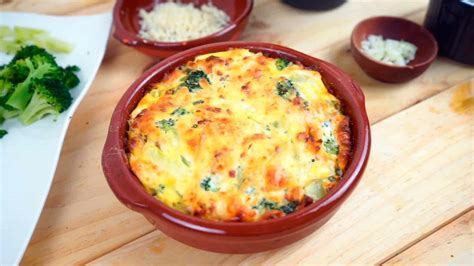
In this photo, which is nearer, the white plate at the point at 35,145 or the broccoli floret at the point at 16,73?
the white plate at the point at 35,145

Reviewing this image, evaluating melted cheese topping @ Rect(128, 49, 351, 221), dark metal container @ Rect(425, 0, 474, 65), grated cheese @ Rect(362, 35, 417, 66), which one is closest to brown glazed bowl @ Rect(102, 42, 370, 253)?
melted cheese topping @ Rect(128, 49, 351, 221)

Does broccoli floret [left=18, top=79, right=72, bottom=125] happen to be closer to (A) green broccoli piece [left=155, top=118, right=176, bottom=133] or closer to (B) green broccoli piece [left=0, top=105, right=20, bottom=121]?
(B) green broccoli piece [left=0, top=105, right=20, bottom=121]

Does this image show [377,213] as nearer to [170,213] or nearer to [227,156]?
[227,156]

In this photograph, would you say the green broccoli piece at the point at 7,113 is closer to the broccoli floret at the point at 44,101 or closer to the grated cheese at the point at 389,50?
the broccoli floret at the point at 44,101

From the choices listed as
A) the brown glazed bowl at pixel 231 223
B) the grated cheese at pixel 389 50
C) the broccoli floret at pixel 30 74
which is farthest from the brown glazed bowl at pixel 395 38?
the broccoli floret at pixel 30 74

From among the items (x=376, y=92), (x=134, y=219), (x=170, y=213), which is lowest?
(x=134, y=219)

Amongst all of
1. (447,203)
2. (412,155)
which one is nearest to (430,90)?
(412,155)
